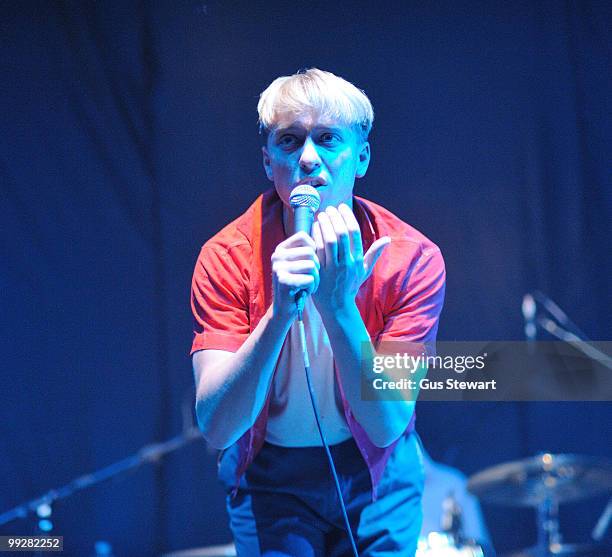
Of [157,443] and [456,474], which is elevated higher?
[157,443]

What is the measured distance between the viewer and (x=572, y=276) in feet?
10.1

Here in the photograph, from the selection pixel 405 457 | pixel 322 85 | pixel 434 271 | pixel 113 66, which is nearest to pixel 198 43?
pixel 113 66

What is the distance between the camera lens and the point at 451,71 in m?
3.10

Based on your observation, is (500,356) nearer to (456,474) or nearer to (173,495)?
(456,474)

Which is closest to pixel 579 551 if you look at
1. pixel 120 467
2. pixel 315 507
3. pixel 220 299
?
pixel 315 507

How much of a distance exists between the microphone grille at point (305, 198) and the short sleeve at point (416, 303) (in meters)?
0.34

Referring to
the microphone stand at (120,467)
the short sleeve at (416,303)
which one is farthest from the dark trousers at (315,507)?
the microphone stand at (120,467)

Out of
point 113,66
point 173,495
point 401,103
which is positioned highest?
point 113,66

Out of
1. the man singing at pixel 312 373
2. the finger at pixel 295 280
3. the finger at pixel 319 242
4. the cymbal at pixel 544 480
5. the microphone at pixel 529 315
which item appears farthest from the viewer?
the microphone at pixel 529 315

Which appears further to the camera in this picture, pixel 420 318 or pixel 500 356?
pixel 500 356

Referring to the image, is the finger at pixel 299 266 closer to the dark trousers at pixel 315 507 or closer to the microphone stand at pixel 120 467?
the dark trousers at pixel 315 507

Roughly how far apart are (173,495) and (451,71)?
196cm

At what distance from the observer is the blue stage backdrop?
308 centimetres

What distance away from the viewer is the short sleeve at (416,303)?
1.88 meters
